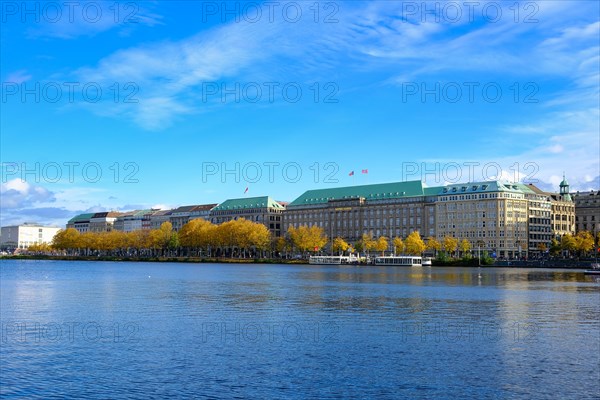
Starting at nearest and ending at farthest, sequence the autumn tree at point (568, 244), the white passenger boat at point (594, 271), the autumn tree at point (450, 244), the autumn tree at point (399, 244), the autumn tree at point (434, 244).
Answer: the white passenger boat at point (594, 271) → the autumn tree at point (568, 244) → the autumn tree at point (450, 244) → the autumn tree at point (434, 244) → the autumn tree at point (399, 244)

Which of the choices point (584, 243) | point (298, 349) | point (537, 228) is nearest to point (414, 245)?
point (537, 228)

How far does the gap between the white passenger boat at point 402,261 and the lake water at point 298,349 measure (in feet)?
390

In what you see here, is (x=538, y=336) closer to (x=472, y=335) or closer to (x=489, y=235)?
(x=472, y=335)

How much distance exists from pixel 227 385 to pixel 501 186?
577 feet

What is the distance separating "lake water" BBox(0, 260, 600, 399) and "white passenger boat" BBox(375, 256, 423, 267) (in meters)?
119

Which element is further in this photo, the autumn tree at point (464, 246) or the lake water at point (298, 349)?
the autumn tree at point (464, 246)

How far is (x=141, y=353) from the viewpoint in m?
33.4

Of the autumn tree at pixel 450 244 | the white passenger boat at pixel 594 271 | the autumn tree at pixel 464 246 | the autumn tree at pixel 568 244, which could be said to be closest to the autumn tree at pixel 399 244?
the autumn tree at pixel 450 244

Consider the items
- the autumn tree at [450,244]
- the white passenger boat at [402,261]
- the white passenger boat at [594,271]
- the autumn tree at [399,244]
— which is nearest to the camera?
the white passenger boat at [594,271]

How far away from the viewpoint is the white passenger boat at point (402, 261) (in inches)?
7023

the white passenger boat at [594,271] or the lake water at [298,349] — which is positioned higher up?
the white passenger boat at [594,271]

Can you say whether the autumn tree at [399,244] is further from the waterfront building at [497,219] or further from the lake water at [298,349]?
the lake water at [298,349]

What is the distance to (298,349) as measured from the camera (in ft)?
113

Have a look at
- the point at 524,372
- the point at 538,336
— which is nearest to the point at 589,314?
the point at 538,336
